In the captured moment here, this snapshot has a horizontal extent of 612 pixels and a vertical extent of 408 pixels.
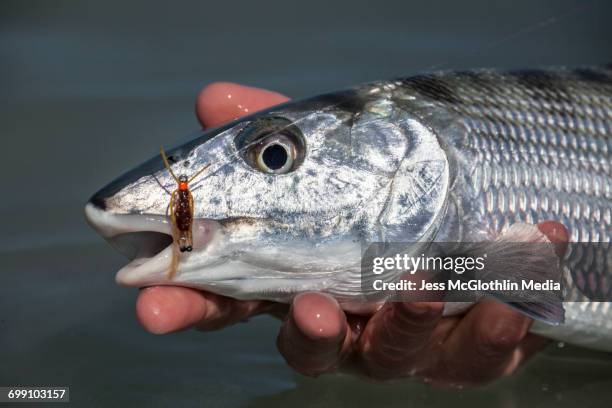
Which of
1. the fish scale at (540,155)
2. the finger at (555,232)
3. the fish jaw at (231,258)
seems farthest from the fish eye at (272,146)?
the finger at (555,232)

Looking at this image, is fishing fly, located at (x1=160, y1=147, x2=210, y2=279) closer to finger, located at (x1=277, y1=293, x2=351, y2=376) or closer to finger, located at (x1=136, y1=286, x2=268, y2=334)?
finger, located at (x1=136, y1=286, x2=268, y2=334)

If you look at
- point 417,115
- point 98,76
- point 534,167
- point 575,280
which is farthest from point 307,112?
point 98,76

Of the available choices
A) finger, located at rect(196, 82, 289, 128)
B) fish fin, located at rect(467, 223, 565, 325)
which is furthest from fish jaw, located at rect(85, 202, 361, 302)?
finger, located at rect(196, 82, 289, 128)

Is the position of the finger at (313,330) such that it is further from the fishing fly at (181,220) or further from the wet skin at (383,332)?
the fishing fly at (181,220)

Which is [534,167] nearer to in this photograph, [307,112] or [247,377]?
[307,112]

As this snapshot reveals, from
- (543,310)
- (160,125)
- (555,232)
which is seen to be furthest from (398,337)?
(160,125)

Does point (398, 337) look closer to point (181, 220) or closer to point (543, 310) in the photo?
point (543, 310)
